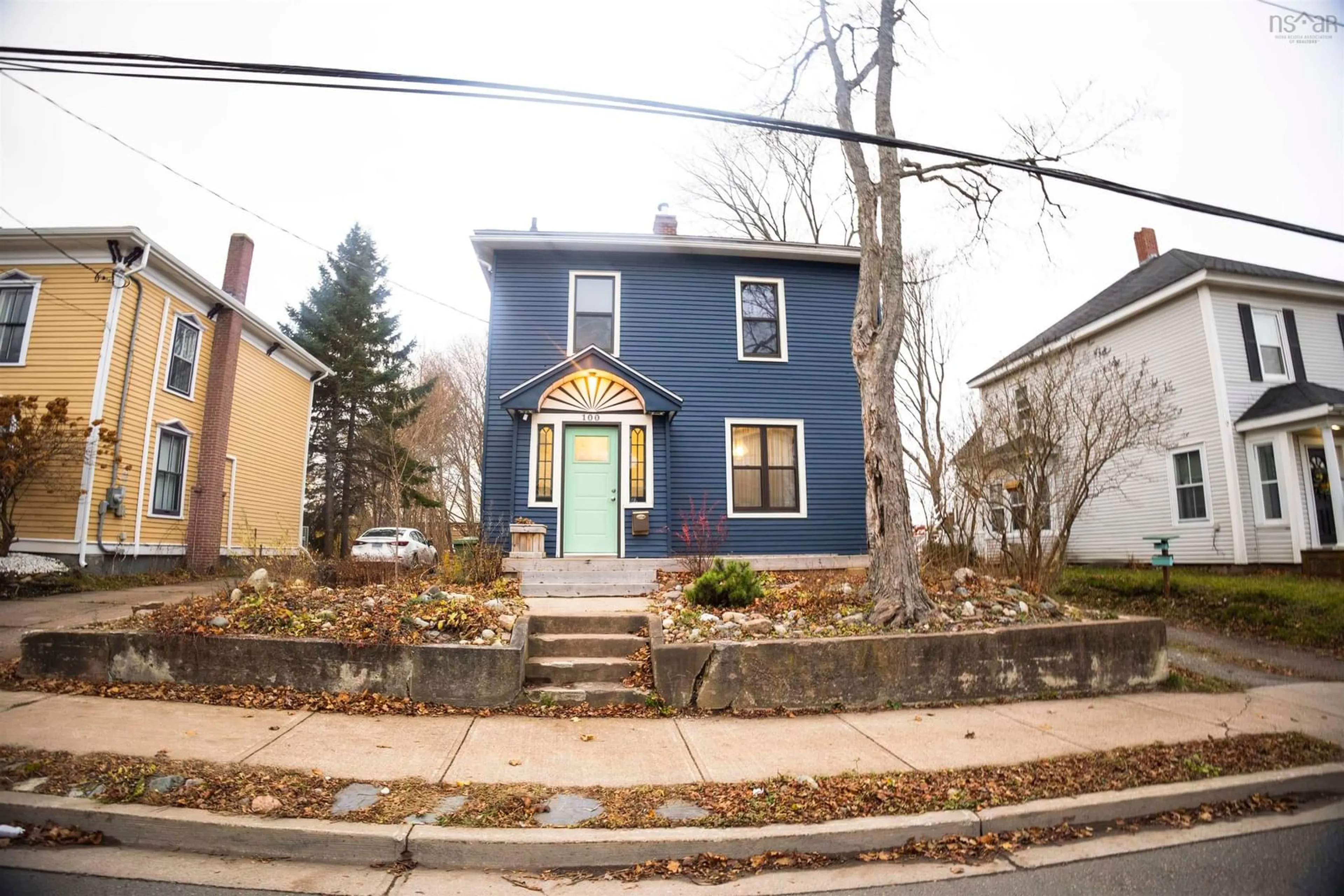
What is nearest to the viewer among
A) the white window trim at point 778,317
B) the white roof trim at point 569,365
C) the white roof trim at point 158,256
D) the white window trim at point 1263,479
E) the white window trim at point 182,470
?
the white roof trim at point 569,365

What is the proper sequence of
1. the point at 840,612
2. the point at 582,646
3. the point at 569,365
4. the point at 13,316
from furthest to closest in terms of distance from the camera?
the point at 13,316 → the point at 569,365 → the point at 840,612 → the point at 582,646

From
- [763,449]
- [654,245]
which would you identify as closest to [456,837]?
[763,449]

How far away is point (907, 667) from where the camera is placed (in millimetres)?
5602

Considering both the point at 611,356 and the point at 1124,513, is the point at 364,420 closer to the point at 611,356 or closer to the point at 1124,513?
the point at 611,356

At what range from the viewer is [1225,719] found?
5211mm

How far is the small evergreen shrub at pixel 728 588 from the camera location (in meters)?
6.95

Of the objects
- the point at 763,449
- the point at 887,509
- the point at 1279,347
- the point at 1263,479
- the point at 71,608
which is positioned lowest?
the point at 71,608

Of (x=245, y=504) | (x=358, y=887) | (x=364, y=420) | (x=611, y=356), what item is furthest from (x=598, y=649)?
(x=364, y=420)

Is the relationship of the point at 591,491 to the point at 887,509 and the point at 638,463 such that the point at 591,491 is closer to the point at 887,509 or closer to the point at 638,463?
the point at 638,463

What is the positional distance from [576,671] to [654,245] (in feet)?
30.2

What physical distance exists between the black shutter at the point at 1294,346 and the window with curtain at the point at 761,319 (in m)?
12.2

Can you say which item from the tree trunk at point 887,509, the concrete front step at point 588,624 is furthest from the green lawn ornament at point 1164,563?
the concrete front step at point 588,624

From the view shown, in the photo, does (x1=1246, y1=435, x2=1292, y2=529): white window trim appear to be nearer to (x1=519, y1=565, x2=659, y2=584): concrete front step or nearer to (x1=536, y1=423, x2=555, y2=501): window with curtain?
(x1=519, y1=565, x2=659, y2=584): concrete front step

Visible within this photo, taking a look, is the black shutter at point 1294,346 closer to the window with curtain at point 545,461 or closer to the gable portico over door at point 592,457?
the gable portico over door at point 592,457
